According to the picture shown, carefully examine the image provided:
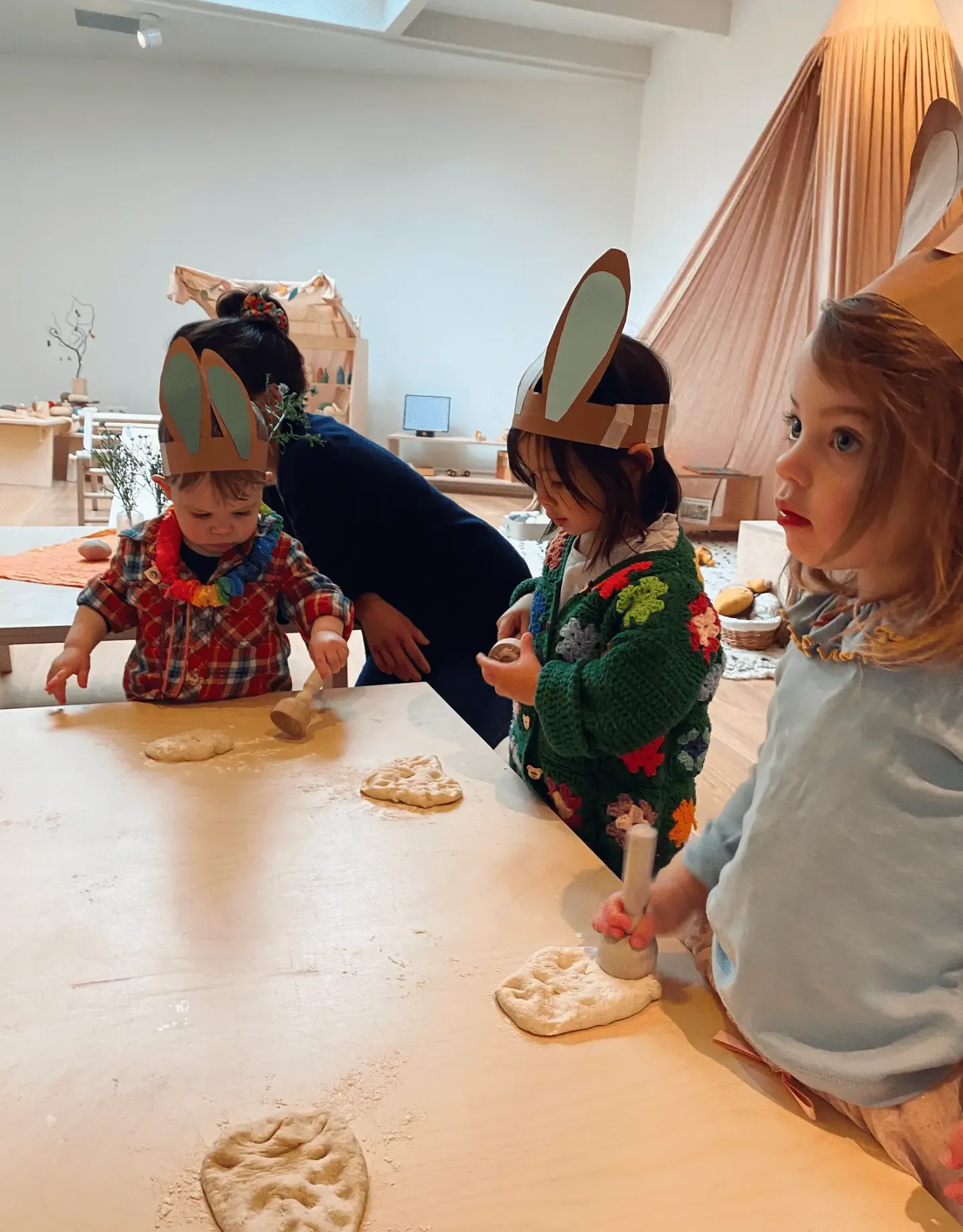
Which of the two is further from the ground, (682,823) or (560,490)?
(560,490)

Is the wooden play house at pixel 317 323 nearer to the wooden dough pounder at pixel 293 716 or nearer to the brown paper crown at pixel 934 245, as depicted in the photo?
the wooden dough pounder at pixel 293 716

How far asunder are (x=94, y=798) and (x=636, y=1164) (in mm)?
601

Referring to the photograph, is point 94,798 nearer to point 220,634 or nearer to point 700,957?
point 220,634

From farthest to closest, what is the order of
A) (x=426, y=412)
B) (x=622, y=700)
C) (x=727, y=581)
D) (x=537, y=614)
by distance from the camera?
(x=426, y=412) < (x=727, y=581) < (x=537, y=614) < (x=622, y=700)

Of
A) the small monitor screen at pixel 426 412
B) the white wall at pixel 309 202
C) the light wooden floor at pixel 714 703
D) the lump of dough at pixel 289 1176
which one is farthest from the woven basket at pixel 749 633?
the small monitor screen at pixel 426 412

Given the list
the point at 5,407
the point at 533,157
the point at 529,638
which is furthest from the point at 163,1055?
the point at 533,157

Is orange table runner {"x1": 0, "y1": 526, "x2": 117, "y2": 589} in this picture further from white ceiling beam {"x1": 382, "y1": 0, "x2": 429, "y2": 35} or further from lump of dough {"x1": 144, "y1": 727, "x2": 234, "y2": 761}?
white ceiling beam {"x1": 382, "y1": 0, "x2": 429, "y2": 35}

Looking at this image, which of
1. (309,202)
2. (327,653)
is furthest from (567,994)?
(309,202)

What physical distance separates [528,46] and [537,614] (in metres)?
5.71

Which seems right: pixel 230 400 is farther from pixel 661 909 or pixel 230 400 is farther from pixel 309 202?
pixel 309 202

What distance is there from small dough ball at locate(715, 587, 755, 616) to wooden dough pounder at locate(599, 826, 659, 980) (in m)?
2.73

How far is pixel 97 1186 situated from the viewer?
494mm

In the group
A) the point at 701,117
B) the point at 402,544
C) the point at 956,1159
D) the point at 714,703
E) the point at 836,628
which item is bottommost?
the point at 714,703

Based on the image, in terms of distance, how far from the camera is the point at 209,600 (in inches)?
46.6
